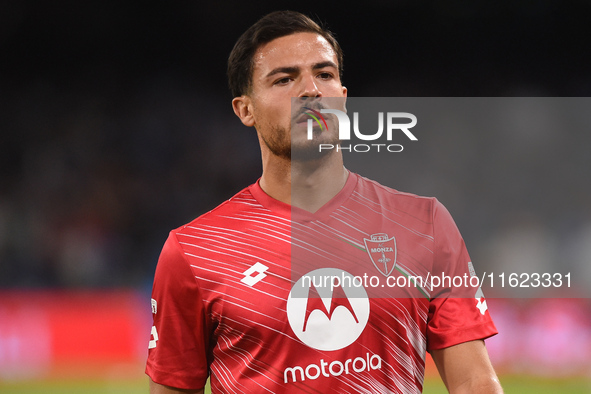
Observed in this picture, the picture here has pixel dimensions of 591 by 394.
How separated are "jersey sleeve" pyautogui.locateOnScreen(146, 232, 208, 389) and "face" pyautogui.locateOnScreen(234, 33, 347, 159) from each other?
1.56ft

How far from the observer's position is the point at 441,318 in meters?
1.69

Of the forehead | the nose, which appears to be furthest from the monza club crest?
the forehead

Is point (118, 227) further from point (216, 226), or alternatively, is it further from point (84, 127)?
point (216, 226)

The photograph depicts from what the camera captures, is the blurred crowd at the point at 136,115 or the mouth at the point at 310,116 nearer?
the mouth at the point at 310,116

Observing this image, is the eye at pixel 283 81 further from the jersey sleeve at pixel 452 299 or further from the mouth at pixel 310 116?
the jersey sleeve at pixel 452 299

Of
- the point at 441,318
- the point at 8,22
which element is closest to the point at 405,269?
the point at 441,318

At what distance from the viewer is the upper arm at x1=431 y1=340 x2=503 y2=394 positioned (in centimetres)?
158

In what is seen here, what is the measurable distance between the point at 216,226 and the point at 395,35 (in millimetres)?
4505

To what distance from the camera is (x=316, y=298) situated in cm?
171

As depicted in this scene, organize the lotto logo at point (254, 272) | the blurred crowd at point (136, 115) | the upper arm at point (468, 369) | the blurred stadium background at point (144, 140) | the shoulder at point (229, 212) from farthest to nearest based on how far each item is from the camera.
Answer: the blurred crowd at point (136, 115)
the blurred stadium background at point (144, 140)
the shoulder at point (229, 212)
the lotto logo at point (254, 272)
the upper arm at point (468, 369)

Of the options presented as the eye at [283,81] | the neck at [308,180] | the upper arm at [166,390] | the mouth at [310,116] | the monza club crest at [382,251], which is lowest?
the upper arm at [166,390]

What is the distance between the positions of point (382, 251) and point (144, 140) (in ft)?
18.4

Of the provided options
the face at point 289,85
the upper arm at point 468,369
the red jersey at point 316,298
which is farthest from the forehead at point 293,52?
the upper arm at point 468,369

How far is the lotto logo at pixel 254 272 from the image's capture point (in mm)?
1731
